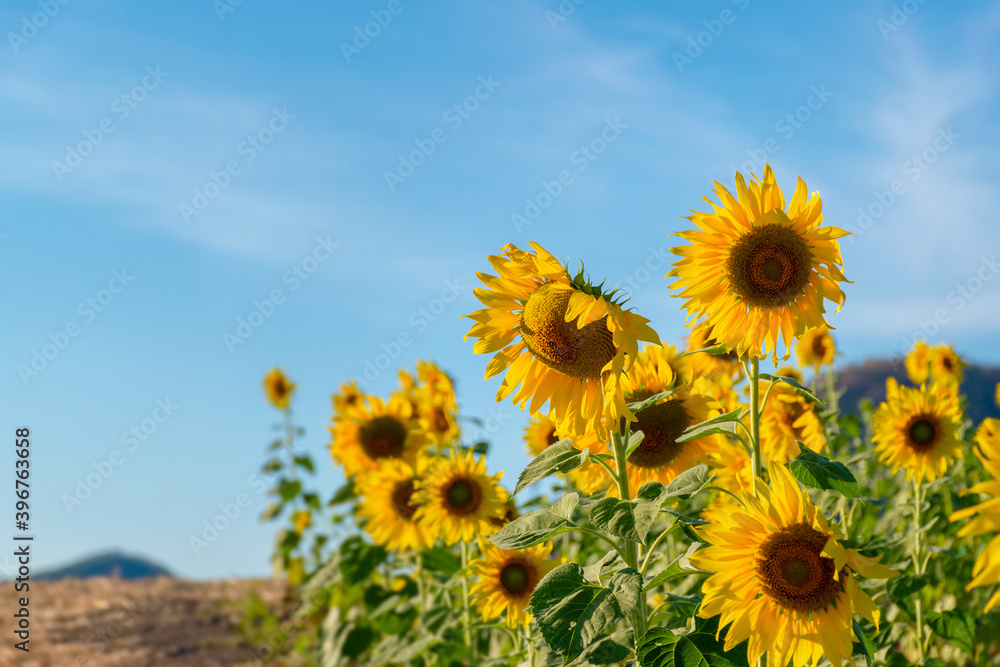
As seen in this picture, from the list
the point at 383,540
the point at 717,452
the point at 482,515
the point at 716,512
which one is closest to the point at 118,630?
the point at 383,540

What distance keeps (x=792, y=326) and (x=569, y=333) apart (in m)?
0.75

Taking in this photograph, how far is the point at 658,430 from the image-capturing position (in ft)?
10.1

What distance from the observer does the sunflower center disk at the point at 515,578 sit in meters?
3.46

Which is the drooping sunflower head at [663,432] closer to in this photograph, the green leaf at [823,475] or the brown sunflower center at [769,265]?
the brown sunflower center at [769,265]

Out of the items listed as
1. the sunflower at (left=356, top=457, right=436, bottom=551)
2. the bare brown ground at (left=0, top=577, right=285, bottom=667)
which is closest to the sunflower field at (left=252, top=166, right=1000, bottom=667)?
the sunflower at (left=356, top=457, right=436, bottom=551)

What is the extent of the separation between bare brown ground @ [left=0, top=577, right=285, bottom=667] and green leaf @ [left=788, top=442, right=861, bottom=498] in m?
6.42

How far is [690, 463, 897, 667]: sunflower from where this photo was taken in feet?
7.62

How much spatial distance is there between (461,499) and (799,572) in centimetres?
201

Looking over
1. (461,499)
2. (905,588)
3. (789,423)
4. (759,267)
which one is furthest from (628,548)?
(789,423)

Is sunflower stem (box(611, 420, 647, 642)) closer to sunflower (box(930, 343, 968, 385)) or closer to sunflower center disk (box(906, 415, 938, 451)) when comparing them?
sunflower center disk (box(906, 415, 938, 451))

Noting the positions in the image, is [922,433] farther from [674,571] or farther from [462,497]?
[674,571]

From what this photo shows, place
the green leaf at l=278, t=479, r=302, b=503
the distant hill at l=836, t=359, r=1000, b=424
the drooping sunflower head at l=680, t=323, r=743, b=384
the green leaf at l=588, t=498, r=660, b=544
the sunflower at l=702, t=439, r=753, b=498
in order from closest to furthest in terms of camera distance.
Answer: the green leaf at l=588, t=498, r=660, b=544
the sunflower at l=702, t=439, r=753, b=498
the drooping sunflower head at l=680, t=323, r=743, b=384
the green leaf at l=278, t=479, r=302, b=503
the distant hill at l=836, t=359, r=1000, b=424

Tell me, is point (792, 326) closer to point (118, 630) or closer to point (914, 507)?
point (914, 507)

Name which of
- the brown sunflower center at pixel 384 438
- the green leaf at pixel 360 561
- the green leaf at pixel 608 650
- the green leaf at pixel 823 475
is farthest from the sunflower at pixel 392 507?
the green leaf at pixel 823 475
